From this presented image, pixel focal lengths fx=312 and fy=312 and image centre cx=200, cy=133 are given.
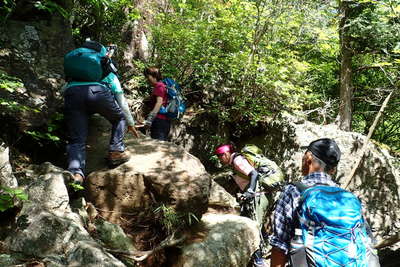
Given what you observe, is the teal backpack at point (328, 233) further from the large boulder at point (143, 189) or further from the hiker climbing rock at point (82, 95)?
the hiker climbing rock at point (82, 95)

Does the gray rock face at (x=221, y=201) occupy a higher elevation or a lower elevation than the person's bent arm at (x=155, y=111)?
lower

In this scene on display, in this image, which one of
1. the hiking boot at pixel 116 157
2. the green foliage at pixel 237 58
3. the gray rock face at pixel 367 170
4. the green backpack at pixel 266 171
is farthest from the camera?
the gray rock face at pixel 367 170

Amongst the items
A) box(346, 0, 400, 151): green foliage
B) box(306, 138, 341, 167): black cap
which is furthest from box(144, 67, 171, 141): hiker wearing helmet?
box(346, 0, 400, 151): green foliage

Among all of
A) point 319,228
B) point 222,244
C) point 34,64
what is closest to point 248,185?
point 222,244

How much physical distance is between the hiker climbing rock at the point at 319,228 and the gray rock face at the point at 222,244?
2.19 m

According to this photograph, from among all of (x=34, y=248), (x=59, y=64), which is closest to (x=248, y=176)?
(x=34, y=248)

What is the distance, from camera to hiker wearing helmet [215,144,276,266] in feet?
17.5

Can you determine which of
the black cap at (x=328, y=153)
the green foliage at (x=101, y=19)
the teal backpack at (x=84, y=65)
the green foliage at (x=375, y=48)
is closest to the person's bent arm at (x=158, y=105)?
the teal backpack at (x=84, y=65)

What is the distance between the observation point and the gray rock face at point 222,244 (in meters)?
4.44

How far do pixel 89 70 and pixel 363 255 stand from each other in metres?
3.78

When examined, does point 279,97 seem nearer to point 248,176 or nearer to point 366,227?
point 248,176

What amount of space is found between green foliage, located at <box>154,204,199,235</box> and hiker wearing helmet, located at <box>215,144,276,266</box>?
130 cm

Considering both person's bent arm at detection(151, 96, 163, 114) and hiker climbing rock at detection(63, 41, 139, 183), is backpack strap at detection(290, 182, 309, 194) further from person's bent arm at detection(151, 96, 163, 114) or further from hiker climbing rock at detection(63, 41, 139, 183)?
person's bent arm at detection(151, 96, 163, 114)

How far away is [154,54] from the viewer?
30.1 ft
